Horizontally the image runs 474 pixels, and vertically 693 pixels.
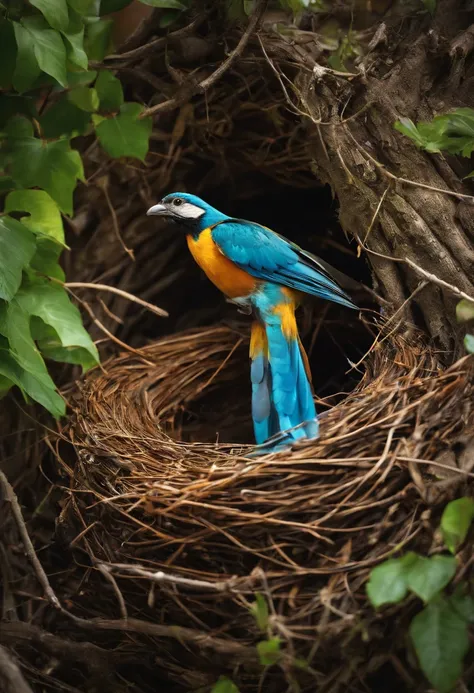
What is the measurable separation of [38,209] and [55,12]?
42 cm

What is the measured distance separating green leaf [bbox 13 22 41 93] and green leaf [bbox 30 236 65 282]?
1.10 ft

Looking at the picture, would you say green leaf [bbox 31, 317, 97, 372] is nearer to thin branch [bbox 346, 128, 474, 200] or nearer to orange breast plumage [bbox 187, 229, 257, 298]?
orange breast plumage [bbox 187, 229, 257, 298]

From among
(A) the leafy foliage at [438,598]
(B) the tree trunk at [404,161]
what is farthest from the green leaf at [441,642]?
(B) the tree trunk at [404,161]

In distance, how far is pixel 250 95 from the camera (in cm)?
199

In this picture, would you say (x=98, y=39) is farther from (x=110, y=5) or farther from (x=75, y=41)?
(x=75, y=41)

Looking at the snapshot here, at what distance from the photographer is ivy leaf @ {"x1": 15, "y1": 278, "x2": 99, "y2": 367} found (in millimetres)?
1683

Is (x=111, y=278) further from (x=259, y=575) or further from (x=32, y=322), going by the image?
(x=259, y=575)

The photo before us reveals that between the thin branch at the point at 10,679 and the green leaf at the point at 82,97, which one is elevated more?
the green leaf at the point at 82,97

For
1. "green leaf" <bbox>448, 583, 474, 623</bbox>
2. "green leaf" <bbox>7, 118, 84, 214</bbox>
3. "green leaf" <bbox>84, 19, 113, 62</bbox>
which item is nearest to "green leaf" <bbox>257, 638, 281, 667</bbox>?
"green leaf" <bbox>448, 583, 474, 623</bbox>

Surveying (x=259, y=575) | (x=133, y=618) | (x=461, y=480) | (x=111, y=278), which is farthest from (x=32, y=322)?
(x=461, y=480)

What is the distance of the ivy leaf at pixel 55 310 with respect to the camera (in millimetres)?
1683

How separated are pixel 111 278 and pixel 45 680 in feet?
3.34

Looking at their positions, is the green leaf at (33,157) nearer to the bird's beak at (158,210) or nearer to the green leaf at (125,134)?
the green leaf at (125,134)

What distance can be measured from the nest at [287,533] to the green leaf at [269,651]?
0.02 metres
